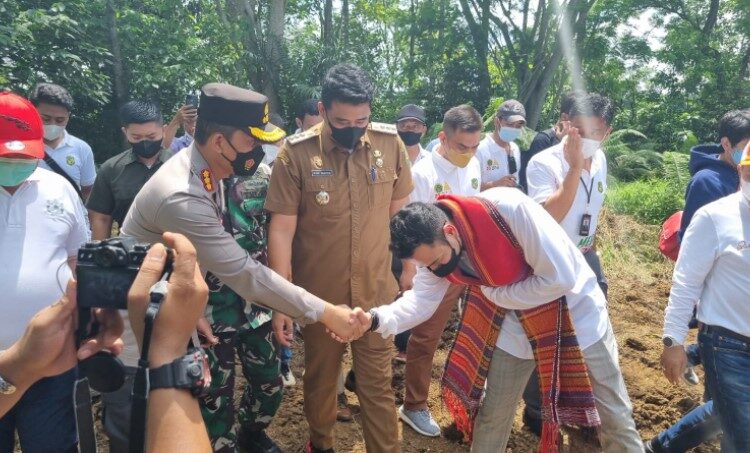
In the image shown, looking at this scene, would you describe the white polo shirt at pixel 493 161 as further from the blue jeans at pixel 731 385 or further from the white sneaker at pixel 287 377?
the blue jeans at pixel 731 385

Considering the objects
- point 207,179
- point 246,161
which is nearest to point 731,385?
point 246,161

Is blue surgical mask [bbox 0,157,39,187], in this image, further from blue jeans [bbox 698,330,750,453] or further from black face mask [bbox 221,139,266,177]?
blue jeans [bbox 698,330,750,453]

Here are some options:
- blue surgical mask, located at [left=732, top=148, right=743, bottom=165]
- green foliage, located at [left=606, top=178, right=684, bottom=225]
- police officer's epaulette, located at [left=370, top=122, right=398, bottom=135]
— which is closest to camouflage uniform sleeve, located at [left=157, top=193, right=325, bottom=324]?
police officer's epaulette, located at [left=370, top=122, right=398, bottom=135]

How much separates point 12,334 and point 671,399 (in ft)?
13.3

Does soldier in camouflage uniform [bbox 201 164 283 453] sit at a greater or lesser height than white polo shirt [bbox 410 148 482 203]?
lesser

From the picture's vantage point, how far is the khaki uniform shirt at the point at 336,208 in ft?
9.53

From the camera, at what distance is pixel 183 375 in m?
1.21

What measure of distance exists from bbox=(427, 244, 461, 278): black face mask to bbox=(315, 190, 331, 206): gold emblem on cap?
715 millimetres

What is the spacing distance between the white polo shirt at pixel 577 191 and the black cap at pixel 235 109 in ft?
6.09

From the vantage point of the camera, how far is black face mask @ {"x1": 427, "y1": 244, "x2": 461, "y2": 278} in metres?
2.44

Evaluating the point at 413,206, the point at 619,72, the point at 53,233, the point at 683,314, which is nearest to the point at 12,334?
the point at 53,233

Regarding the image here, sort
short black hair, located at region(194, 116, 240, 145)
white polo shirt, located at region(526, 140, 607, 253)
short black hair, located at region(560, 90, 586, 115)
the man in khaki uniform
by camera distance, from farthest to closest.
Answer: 1. short black hair, located at region(560, 90, 586, 115)
2. white polo shirt, located at region(526, 140, 607, 253)
3. the man in khaki uniform
4. short black hair, located at region(194, 116, 240, 145)

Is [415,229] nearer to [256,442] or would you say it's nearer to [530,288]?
[530,288]

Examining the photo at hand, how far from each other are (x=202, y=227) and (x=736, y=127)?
117 inches
